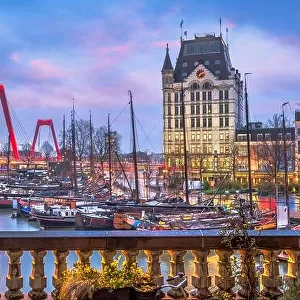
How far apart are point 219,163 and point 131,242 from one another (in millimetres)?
88005

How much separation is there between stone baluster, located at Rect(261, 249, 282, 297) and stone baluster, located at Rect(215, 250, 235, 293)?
37cm

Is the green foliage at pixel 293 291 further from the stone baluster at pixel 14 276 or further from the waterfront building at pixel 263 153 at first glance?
the waterfront building at pixel 263 153

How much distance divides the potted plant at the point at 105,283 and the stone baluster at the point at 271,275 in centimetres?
128

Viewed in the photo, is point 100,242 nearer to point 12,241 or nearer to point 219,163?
point 12,241

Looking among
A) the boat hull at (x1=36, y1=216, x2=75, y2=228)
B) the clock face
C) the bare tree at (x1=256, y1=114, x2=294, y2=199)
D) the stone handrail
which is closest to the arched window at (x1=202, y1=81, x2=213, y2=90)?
the clock face

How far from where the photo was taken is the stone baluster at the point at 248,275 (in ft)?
15.9

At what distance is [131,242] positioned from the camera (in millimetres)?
4938

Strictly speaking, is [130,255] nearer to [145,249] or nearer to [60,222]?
[145,249]

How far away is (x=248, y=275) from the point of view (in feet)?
15.9

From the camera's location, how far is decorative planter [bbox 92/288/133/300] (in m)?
4.41

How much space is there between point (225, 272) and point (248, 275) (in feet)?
0.89

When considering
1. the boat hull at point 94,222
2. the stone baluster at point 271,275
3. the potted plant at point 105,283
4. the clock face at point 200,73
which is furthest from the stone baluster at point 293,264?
the clock face at point 200,73

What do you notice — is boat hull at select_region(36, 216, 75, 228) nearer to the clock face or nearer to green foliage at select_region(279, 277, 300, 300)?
green foliage at select_region(279, 277, 300, 300)

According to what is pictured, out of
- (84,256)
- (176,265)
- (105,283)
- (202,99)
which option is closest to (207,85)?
(202,99)
